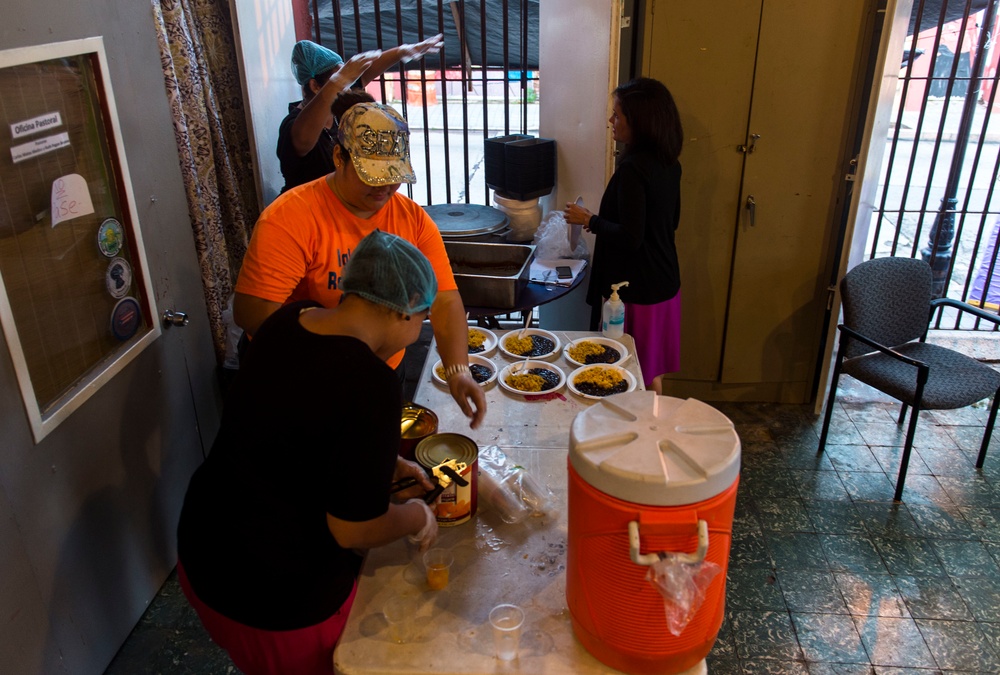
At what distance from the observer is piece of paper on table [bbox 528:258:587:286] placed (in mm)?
3342


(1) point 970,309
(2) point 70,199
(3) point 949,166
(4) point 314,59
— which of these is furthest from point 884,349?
(3) point 949,166

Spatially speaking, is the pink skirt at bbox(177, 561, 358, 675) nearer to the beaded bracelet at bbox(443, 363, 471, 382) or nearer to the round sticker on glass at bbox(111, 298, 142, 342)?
the beaded bracelet at bbox(443, 363, 471, 382)

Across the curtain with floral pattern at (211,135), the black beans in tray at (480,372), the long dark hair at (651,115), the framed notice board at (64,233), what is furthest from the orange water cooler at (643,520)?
the curtain with floral pattern at (211,135)

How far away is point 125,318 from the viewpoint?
2.32 metres

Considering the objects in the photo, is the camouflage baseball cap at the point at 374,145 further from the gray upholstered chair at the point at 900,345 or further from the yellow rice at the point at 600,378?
the gray upholstered chair at the point at 900,345

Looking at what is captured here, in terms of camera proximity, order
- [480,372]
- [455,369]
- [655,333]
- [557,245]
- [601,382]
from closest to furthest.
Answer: [455,369] → [601,382] → [480,372] → [655,333] → [557,245]

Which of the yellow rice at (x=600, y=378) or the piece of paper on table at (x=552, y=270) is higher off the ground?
the piece of paper on table at (x=552, y=270)

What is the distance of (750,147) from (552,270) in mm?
1110

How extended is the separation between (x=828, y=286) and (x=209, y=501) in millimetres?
3226

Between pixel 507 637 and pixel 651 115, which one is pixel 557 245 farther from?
pixel 507 637

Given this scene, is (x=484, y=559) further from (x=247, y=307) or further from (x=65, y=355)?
(x=65, y=355)

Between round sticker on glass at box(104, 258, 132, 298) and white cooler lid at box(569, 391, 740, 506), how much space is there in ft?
5.48

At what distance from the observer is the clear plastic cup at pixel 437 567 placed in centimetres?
152

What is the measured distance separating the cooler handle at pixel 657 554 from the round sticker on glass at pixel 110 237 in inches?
73.8
